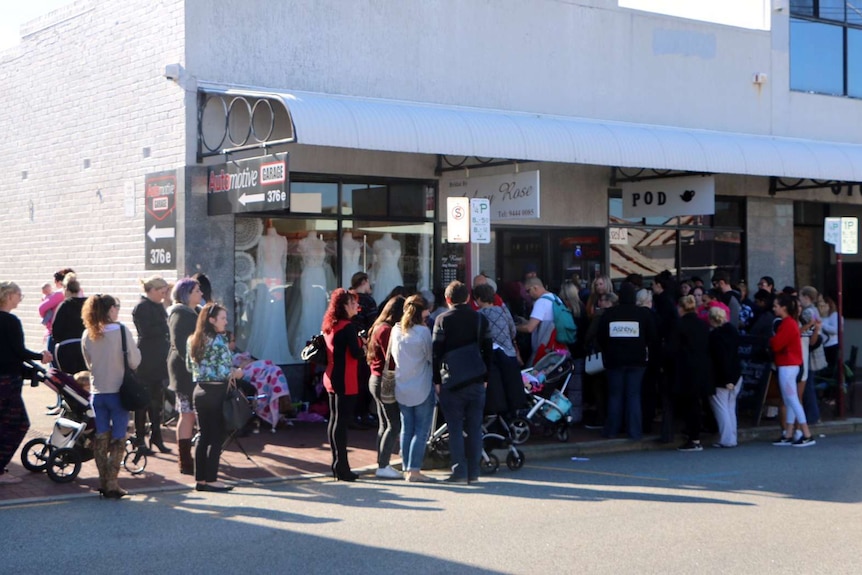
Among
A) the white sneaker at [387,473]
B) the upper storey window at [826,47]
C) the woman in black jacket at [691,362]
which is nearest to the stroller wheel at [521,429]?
the white sneaker at [387,473]

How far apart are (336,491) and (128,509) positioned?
1.91 meters

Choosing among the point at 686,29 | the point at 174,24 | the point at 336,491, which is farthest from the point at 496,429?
the point at 686,29

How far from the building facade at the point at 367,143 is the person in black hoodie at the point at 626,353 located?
1.91 metres

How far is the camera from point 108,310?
9.45m

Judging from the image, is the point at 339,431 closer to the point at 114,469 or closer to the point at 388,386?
the point at 388,386

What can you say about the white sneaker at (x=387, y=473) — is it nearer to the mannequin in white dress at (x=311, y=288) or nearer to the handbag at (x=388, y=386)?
the handbag at (x=388, y=386)

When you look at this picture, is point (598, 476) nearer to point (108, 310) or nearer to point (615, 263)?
point (108, 310)

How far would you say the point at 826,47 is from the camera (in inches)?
853

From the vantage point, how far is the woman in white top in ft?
34.1

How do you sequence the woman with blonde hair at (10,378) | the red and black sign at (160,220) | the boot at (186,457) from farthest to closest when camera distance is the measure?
the red and black sign at (160,220) → the boot at (186,457) → the woman with blonde hair at (10,378)

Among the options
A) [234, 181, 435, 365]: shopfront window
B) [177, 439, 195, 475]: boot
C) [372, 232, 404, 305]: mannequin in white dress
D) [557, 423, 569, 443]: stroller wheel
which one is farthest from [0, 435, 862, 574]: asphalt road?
[372, 232, 404, 305]: mannequin in white dress

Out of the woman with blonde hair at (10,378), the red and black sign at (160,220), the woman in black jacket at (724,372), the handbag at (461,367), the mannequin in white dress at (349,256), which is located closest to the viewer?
the woman with blonde hair at (10,378)

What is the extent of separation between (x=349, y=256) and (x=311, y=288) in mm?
737

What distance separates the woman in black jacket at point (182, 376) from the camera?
1046cm
